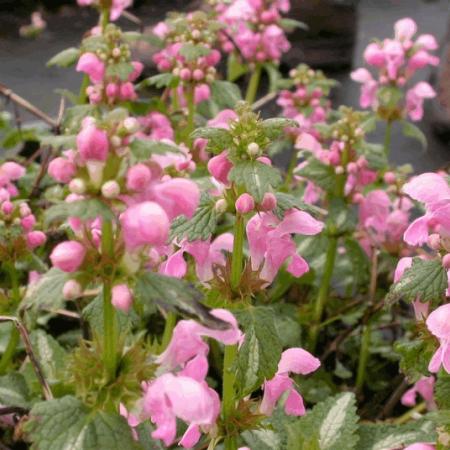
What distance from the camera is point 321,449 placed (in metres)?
0.99

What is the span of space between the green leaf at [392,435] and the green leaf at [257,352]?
0.34 meters

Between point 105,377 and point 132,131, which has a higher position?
point 132,131

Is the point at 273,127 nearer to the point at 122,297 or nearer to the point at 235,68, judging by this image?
the point at 122,297

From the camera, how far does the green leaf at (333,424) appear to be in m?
0.99

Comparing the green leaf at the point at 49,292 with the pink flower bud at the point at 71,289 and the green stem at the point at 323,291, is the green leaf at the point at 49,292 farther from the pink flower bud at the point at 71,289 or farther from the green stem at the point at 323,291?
the green stem at the point at 323,291

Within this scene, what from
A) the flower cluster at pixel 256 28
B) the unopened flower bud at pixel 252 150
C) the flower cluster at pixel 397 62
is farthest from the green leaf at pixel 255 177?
the flower cluster at pixel 256 28

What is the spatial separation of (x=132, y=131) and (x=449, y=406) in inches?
20.1

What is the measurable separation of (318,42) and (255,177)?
337 centimetres

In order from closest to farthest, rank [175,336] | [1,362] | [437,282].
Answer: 1. [175,336]
2. [437,282]
3. [1,362]

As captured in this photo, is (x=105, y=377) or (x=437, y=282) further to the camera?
(x=437, y=282)

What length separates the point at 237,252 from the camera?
80 centimetres

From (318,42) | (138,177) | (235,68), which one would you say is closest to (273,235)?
(138,177)

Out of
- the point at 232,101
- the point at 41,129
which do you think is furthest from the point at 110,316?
the point at 41,129

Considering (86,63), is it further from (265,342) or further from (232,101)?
(265,342)
